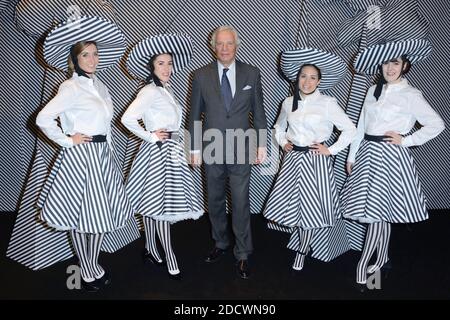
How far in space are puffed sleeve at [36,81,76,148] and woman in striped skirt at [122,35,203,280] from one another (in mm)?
372

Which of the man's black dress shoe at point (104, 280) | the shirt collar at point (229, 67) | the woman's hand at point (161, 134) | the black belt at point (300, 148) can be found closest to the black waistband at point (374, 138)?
the black belt at point (300, 148)

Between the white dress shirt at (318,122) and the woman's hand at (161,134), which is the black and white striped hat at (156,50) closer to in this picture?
the woman's hand at (161,134)

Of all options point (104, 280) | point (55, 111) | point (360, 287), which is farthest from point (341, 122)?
point (104, 280)

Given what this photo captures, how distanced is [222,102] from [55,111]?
107 centimetres

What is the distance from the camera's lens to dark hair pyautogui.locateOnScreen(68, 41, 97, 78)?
271 centimetres

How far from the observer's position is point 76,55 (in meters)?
2.72

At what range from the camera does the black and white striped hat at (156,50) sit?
9.35 feet

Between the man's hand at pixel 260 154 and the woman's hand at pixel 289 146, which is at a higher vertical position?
the woman's hand at pixel 289 146

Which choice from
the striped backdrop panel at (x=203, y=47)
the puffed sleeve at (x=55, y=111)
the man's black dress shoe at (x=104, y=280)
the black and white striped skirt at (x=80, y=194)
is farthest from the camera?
the striped backdrop panel at (x=203, y=47)

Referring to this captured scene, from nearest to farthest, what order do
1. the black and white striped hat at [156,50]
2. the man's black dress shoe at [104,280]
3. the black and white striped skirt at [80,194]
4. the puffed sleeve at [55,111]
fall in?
the puffed sleeve at [55,111] < the black and white striped skirt at [80,194] < the black and white striped hat at [156,50] < the man's black dress shoe at [104,280]

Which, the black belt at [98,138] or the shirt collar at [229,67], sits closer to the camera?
the black belt at [98,138]

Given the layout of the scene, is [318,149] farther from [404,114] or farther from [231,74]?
[231,74]

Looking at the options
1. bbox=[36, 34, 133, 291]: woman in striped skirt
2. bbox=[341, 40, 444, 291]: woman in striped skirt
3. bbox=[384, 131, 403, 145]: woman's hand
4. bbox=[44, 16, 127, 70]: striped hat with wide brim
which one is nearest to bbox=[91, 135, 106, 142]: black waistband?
bbox=[36, 34, 133, 291]: woman in striped skirt

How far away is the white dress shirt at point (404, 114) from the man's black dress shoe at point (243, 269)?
1264 mm
